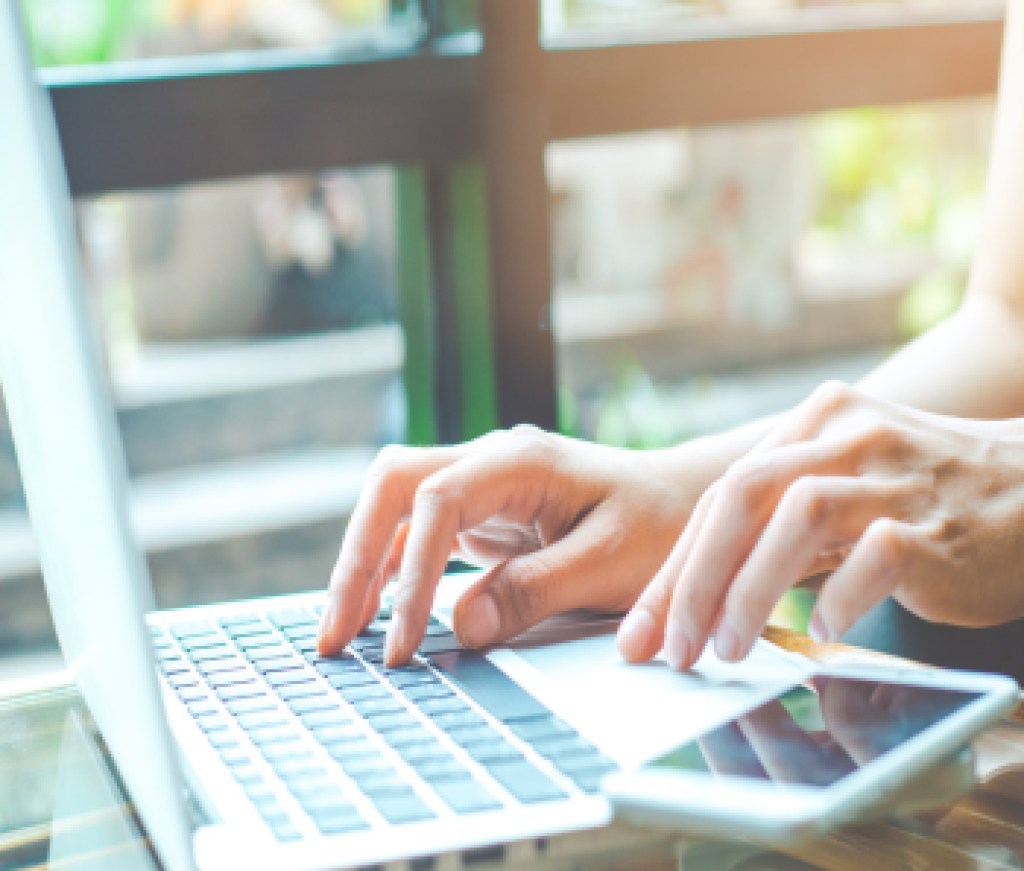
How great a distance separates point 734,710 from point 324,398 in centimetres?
215

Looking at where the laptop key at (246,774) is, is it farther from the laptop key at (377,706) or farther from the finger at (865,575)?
the finger at (865,575)

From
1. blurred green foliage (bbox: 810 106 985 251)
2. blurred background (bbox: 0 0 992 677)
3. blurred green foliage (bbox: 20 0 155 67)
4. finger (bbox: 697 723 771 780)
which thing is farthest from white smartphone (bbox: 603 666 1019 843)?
blurred green foliage (bbox: 810 106 985 251)

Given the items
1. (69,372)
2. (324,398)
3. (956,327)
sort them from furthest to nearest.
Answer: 1. (324,398)
2. (956,327)
3. (69,372)

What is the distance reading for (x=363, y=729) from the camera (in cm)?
48

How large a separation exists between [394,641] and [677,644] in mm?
134

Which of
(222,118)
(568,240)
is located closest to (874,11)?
(222,118)

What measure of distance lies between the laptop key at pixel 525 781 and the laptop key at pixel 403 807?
31mm

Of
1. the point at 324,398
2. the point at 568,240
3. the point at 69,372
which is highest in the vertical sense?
the point at 69,372

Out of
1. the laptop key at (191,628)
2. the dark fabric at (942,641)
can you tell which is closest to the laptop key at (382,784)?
the laptop key at (191,628)

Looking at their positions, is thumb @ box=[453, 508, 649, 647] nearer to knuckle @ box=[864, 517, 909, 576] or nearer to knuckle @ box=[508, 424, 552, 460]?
knuckle @ box=[508, 424, 552, 460]

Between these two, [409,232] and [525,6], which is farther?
[409,232]

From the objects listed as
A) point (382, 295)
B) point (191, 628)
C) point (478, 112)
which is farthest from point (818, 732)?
point (382, 295)

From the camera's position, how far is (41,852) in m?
0.48

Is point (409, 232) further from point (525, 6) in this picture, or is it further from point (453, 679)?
point (453, 679)
